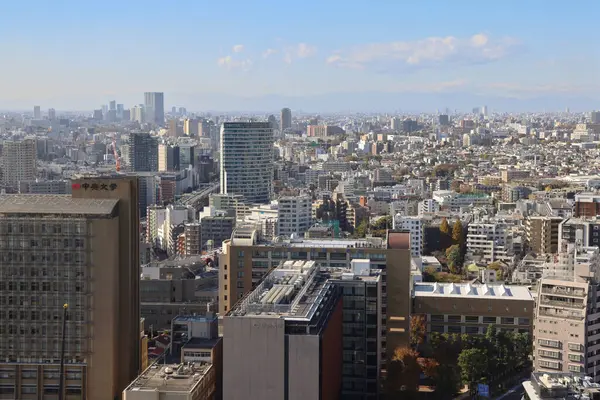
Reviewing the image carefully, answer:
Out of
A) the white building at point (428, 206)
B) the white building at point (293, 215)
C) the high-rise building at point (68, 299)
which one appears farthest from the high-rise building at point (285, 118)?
the high-rise building at point (68, 299)

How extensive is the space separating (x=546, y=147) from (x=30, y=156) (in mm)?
27649

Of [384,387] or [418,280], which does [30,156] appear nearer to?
[418,280]

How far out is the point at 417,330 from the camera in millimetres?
11094

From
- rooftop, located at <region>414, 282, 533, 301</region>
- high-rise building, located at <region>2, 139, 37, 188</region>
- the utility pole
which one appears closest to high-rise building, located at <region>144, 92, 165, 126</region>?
high-rise building, located at <region>2, 139, 37, 188</region>

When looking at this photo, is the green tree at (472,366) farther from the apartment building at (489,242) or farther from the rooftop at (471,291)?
the apartment building at (489,242)

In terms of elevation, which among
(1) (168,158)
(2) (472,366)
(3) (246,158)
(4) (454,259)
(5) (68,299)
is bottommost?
(4) (454,259)

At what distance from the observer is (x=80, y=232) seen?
8023mm

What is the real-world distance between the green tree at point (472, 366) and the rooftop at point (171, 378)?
10.5ft

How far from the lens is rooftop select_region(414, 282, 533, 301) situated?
11562 mm

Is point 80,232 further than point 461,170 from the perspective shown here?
No

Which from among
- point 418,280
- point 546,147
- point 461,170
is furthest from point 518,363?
point 546,147

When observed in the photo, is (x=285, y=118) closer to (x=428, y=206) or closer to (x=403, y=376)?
(x=428, y=206)

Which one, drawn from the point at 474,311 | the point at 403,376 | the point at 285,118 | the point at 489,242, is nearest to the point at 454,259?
the point at 489,242

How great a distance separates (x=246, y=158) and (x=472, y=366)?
18359 mm
